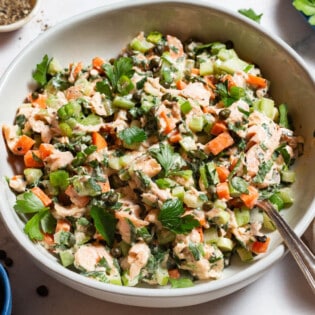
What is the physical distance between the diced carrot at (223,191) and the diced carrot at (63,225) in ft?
2.48

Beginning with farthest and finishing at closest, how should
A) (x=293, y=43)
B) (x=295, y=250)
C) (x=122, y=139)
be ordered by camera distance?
(x=293, y=43) → (x=122, y=139) → (x=295, y=250)

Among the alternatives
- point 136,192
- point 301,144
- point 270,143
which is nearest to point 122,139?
point 136,192

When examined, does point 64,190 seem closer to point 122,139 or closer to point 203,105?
point 122,139

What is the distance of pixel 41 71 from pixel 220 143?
3.60 feet

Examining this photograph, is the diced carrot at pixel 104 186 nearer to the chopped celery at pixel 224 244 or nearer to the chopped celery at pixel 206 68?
the chopped celery at pixel 224 244

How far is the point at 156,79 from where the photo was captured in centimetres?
336

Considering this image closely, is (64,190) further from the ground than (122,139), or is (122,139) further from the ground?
(122,139)

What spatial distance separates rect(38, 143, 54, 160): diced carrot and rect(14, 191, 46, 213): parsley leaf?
21cm

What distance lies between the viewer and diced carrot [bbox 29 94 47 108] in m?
3.39

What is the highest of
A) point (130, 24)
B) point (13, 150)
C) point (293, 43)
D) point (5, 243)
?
point (293, 43)

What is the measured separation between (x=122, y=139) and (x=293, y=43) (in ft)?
5.09

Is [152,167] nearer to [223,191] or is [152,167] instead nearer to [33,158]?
[223,191]

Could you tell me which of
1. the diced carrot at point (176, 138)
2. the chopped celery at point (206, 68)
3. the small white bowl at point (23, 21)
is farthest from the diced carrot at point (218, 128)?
the small white bowl at point (23, 21)

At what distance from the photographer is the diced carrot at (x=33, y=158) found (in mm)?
3211
